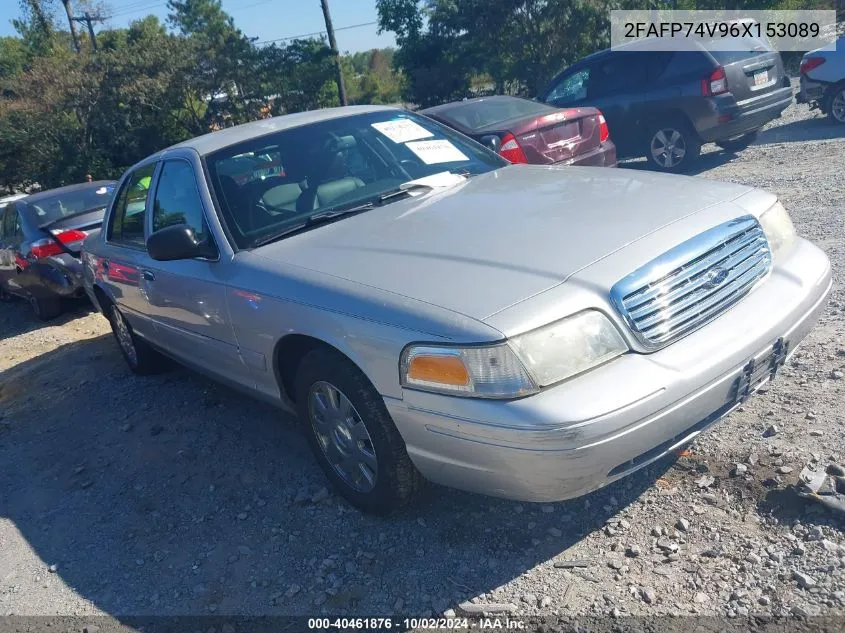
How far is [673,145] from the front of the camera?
31.8ft

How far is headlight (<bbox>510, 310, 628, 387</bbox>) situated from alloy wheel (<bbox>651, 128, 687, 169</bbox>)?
25.1ft

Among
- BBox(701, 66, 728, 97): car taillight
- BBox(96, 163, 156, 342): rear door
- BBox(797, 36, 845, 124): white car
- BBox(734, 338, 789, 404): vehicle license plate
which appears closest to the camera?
BBox(734, 338, 789, 404): vehicle license plate

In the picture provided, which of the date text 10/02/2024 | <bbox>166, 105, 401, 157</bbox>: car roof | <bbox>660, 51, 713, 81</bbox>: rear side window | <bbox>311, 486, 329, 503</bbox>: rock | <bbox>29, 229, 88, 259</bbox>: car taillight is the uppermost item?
<bbox>166, 105, 401, 157</bbox>: car roof

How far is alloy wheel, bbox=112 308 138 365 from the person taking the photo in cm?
571

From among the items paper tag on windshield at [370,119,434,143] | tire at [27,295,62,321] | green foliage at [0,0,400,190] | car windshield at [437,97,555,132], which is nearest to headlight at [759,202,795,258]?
paper tag on windshield at [370,119,434,143]

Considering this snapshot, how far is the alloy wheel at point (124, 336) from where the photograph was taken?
5711 mm

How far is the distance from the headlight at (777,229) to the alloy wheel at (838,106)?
28.3 ft

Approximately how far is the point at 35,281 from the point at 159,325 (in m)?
4.79

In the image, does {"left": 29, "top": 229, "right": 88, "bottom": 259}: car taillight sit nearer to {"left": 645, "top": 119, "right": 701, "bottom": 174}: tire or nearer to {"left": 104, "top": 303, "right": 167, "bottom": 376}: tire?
{"left": 104, "top": 303, "right": 167, "bottom": 376}: tire

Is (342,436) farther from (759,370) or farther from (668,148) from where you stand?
(668,148)

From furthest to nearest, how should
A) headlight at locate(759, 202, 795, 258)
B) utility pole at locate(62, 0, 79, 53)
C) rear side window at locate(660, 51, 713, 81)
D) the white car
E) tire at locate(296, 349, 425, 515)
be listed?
utility pole at locate(62, 0, 79, 53) < the white car < rear side window at locate(660, 51, 713, 81) < headlight at locate(759, 202, 795, 258) < tire at locate(296, 349, 425, 515)

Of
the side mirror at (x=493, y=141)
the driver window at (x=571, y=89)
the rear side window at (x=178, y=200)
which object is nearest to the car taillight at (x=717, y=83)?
the driver window at (x=571, y=89)

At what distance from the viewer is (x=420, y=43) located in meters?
27.5

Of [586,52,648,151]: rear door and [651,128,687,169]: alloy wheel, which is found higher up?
[586,52,648,151]: rear door
